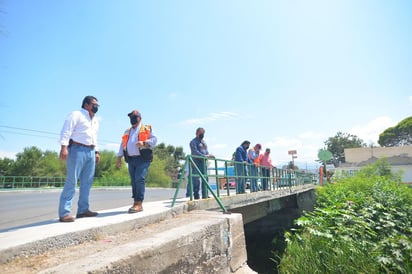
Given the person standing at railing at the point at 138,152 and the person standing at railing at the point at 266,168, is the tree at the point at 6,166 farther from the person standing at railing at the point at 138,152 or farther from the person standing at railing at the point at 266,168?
the person standing at railing at the point at 138,152

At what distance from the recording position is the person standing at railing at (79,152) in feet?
10.3

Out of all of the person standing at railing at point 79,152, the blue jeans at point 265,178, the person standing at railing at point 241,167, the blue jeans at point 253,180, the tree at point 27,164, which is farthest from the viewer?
the tree at point 27,164

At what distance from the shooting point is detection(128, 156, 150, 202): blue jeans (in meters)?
3.79

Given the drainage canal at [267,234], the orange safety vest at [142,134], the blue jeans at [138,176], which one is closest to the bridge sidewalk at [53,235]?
the blue jeans at [138,176]

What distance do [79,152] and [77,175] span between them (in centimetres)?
30

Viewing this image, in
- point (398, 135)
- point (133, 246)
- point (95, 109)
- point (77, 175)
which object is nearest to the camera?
point (133, 246)

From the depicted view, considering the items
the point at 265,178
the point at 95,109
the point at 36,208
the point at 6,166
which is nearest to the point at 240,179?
the point at 265,178

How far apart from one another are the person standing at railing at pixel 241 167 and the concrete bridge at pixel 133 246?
295cm

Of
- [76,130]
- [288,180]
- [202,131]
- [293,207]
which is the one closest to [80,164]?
[76,130]

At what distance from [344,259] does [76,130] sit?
4706 millimetres

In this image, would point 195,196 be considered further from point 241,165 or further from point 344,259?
point 344,259

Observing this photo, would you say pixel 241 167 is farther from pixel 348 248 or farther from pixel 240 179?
pixel 348 248

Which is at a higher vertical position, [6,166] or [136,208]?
[6,166]

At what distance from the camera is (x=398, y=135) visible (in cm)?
5703
